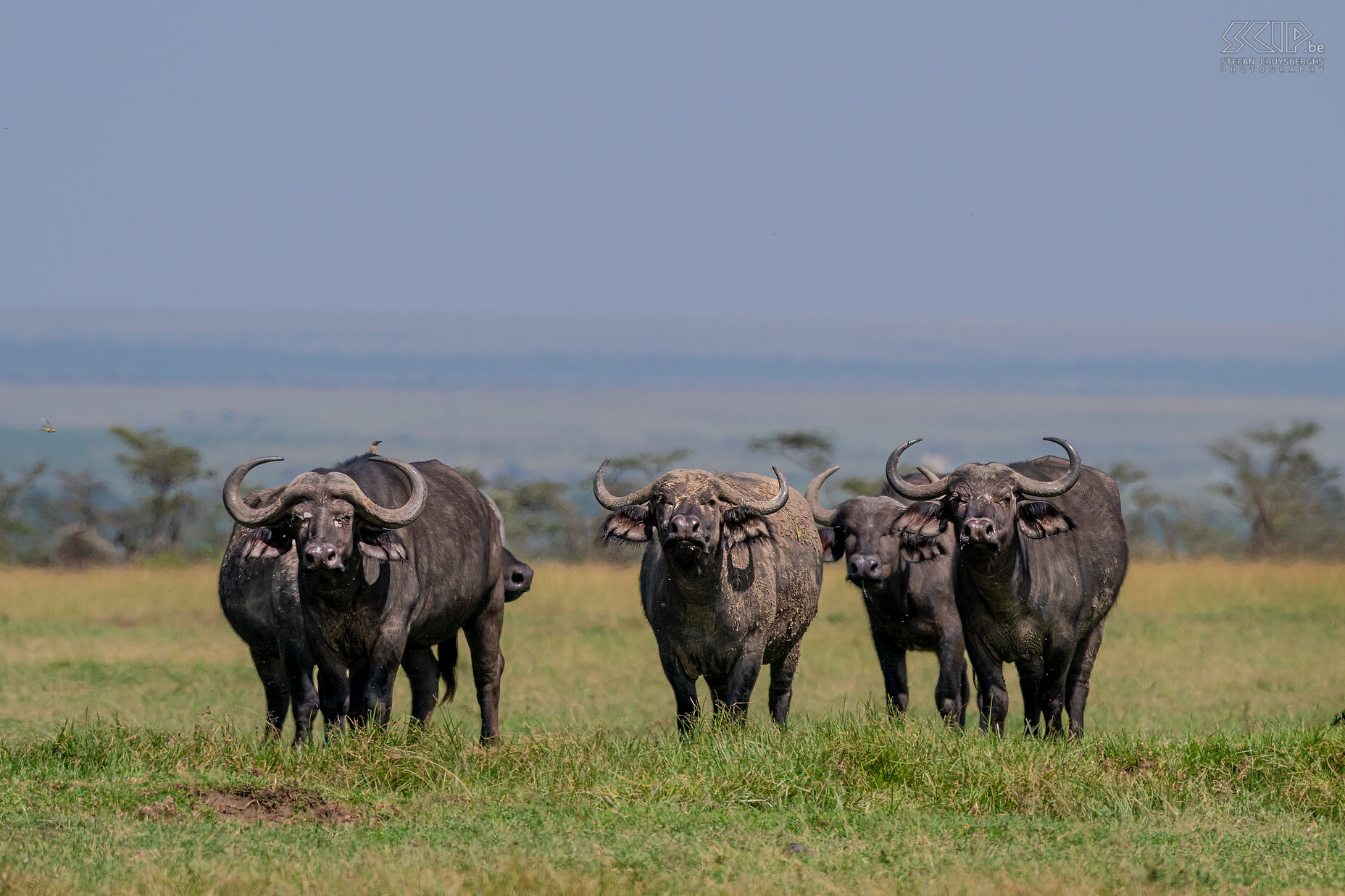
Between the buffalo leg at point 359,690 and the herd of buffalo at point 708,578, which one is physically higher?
the herd of buffalo at point 708,578

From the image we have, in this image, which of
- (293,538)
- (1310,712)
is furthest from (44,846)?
(1310,712)

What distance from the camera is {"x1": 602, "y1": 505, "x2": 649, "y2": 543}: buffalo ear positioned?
1016 cm

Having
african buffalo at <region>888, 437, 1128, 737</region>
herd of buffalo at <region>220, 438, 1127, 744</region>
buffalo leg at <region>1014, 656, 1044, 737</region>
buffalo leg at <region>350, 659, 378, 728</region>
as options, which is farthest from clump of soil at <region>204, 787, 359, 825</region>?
buffalo leg at <region>1014, 656, 1044, 737</region>

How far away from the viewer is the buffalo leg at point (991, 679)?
10.2 meters

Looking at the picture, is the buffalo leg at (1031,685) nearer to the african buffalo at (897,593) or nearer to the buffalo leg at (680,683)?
the african buffalo at (897,593)

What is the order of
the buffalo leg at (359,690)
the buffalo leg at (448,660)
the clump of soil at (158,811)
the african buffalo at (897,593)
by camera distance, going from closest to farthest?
the clump of soil at (158,811)
the buffalo leg at (359,690)
the african buffalo at (897,593)
the buffalo leg at (448,660)

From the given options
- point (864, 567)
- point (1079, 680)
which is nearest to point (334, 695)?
point (864, 567)

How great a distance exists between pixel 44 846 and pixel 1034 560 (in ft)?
20.2

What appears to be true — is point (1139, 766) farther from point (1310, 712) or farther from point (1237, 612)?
point (1237, 612)

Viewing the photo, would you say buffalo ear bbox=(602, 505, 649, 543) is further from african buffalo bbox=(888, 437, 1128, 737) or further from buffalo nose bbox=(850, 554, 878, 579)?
buffalo nose bbox=(850, 554, 878, 579)

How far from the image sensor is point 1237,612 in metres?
22.4

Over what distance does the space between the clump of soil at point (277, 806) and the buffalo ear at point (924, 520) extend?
434 cm

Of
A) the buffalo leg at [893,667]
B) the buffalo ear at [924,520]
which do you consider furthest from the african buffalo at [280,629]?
the buffalo ear at [924,520]

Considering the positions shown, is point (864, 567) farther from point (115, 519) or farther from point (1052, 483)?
point (115, 519)
